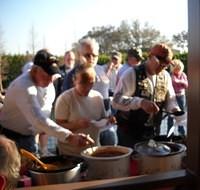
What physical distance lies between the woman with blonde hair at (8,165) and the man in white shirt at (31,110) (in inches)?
24.9

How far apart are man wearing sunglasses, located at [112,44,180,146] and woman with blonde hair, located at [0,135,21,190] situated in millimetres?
1134

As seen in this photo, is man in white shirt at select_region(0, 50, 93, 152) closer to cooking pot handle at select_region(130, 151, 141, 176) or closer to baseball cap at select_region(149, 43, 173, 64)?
cooking pot handle at select_region(130, 151, 141, 176)

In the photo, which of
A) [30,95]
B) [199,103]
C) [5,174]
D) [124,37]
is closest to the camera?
[5,174]

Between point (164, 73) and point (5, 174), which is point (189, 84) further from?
point (164, 73)

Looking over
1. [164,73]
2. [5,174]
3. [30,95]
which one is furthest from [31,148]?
[5,174]

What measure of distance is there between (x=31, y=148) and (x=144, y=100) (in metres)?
0.65

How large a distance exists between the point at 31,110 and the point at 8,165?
83 cm

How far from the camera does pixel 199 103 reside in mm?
1065

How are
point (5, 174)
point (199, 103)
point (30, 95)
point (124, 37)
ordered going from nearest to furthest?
1. point (5, 174)
2. point (199, 103)
3. point (30, 95)
4. point (124, 37)

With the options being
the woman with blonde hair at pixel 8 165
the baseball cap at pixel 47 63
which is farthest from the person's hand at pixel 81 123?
the woman with blonde hair at pixel 8 165

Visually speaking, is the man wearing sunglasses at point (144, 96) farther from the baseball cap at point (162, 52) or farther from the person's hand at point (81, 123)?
the person's hand at point (81, 123)

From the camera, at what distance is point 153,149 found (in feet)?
4.21

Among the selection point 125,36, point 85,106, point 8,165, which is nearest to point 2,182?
point 8,165

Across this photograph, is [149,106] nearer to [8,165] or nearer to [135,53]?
[8,165]
